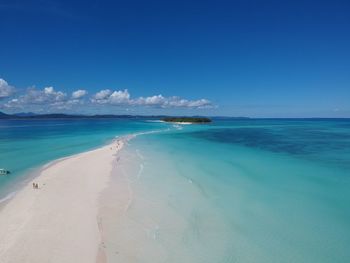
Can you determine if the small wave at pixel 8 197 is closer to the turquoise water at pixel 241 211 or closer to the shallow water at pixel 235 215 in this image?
the turquoise water at pixel 241 211

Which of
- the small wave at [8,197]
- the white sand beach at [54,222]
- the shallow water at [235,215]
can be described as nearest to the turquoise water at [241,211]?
the shallow water at [235,215]

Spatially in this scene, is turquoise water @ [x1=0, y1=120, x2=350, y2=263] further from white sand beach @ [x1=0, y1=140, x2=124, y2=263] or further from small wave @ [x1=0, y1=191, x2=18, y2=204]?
small wave @ [x1=0, y1=191, x2=18, y2=204]

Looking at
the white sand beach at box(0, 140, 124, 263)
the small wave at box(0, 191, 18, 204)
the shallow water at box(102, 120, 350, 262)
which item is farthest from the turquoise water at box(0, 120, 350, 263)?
the small wave at box(0, 191, 18, 204)

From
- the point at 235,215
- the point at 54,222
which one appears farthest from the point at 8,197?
the point at 235,215

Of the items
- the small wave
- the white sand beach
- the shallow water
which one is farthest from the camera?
the small wave

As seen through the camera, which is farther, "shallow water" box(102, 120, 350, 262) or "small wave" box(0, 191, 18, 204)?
"small wave" box(0, 191, 18, 204)

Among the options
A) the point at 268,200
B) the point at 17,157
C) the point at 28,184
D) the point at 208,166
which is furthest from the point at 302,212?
the point at 17,157

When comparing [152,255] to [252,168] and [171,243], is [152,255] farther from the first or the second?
[252,168]

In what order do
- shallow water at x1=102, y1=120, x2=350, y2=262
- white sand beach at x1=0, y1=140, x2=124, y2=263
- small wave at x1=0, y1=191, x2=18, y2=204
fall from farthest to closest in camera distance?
small wave at x1=0, y1=191, x2=18, y2=204 < shallow water at x1=102, y1=120, x2=350, y2=262 < white sand beach at x1=0, y1=140, x2=124, y2=263
